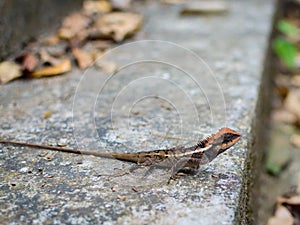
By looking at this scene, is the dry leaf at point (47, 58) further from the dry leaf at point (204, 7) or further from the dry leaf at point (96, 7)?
the dry leaf at point (204, 7)

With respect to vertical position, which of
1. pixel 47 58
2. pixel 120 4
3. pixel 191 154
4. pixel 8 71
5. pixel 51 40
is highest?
pixel 120 4

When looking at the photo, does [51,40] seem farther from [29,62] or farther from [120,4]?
[120,4]

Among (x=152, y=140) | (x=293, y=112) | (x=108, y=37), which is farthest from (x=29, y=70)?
(x=293, y=112)

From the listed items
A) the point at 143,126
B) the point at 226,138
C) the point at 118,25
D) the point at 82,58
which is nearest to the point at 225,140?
the point at 226,138

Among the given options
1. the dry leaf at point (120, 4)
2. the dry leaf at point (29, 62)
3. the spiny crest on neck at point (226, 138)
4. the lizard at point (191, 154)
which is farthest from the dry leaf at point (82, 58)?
the spiny crest on neck at point (226, 138)

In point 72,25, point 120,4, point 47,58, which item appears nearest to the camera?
point 47,58
